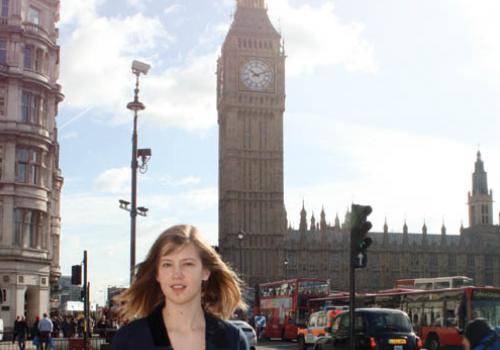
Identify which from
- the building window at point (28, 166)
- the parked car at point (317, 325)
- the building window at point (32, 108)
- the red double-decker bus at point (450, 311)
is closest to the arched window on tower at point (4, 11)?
the building window at point (32, 108)

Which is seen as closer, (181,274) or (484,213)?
(181,274)

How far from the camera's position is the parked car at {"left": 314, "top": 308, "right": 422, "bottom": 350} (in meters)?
18.0

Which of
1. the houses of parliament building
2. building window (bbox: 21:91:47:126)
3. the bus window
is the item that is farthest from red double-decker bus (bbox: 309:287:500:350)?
the houses of parliament building

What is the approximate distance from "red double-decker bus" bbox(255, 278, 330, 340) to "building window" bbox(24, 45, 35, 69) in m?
18.6

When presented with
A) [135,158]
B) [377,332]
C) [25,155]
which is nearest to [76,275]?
[135,158]

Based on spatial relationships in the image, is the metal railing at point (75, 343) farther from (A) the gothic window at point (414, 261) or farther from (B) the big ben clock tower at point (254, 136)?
(A) the gothic window at point (414, 261)

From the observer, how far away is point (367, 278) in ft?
325

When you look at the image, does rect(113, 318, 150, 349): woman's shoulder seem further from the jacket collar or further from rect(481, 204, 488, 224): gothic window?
rect(481, 204, 488, 224): gothic window

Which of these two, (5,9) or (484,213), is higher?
(5,9)

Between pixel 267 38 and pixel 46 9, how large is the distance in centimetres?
5744

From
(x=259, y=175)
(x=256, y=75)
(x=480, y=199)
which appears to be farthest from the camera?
(x=480, y=199)

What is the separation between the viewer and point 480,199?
118625 mm

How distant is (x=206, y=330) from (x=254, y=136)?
90.8m

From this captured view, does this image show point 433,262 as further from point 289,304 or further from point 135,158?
point 135,158
